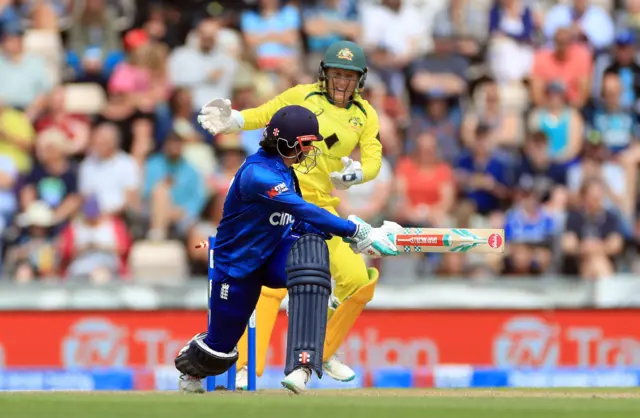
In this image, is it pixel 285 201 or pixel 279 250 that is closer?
pixel 285 201

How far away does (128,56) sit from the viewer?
16578 millimetres

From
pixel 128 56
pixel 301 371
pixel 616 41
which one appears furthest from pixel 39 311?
pixel 616 41

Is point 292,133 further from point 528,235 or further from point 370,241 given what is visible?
point 528,235

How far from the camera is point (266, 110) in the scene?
10562mm

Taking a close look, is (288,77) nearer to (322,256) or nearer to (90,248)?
(90,248)

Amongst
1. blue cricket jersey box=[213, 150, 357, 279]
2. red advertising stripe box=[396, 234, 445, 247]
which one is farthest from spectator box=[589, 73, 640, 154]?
blue cricket jersey box=[213, 150, 357, 279]

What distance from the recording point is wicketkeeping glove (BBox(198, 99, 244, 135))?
10352 millimetres

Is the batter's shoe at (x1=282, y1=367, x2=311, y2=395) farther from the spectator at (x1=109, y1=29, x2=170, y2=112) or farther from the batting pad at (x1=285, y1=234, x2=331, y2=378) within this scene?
the spectator at (x1=109, y1=29, x2=170, y2=112)

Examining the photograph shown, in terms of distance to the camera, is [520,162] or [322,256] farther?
[520,162]

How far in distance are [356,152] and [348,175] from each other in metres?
5.07

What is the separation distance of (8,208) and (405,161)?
4124 millimetres

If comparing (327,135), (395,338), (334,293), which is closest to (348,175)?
(327,135)

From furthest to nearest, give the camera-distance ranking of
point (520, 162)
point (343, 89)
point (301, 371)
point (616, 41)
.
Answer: point (616, 41)
point (520, 162)
point (343, 89)
point (301, 371)

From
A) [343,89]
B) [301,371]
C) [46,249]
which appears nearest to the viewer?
[301,371]
